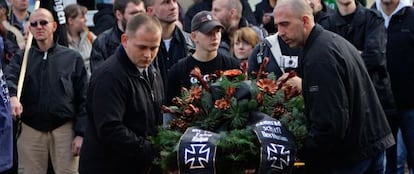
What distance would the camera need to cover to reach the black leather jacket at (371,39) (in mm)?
8297

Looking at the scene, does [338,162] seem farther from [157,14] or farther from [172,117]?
[157,14]

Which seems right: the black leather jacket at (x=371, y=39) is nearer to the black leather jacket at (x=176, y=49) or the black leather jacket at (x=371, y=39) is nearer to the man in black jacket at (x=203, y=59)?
the man in black jacket at (x=203, y=59)

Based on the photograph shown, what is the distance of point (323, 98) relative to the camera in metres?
5.87

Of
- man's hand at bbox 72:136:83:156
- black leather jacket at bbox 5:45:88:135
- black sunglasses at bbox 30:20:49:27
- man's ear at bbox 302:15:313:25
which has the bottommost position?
man's hand at bbox 72:136:83:156

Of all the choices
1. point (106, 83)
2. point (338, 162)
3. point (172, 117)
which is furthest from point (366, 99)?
point (106, 83)

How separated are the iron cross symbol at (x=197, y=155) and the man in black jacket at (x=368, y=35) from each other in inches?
118

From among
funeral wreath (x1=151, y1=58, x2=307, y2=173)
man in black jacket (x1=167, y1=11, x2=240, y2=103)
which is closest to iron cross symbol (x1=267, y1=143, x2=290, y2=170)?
funeral wreath (x1=151, y1=58, x2=307, y2=173)

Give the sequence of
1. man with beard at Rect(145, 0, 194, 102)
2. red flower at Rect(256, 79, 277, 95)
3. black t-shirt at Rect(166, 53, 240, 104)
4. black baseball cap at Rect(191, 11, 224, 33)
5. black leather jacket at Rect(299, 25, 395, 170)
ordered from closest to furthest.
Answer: black leather jacket at Rect(299, 25, 395, 170)
red flower at Rect(256, 79, 277, 95)
black t-shirt at Rect(166, 53, 240, 104)
black baseball cap at Rect(191, 11, 224, 33)
man with beard at Rect(145, 0, 194, 102)

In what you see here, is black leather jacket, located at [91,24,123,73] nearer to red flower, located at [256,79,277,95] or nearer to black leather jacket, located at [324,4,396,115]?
black leather jacket, located at [324,4,396,115]

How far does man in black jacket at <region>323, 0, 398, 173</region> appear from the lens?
830cm

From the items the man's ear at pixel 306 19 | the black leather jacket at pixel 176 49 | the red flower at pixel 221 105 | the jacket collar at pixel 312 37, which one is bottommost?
the black leather jacket at pixel 176 49

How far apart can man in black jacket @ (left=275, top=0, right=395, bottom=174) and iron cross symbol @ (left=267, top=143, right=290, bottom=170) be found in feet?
0.82

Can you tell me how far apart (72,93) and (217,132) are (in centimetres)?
333

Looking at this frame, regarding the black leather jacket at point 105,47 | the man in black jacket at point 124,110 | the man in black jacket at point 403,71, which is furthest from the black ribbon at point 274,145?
the man in black jacket at point 403,71
